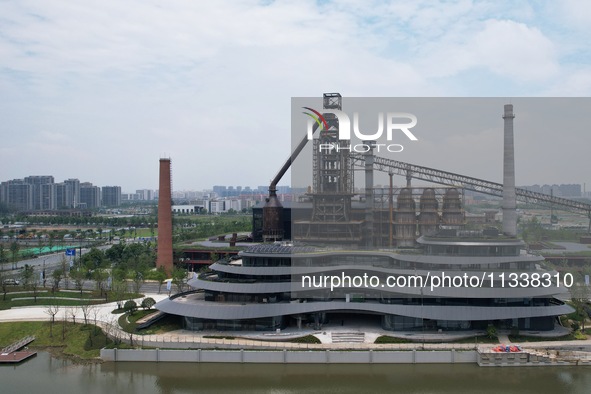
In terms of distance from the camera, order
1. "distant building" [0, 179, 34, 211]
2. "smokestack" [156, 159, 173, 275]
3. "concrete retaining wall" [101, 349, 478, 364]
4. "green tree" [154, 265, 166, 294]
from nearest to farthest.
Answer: "concrete retaining wall" [101, 349, 478, 364], "green tree" [154, 265, 166, 294], "smokestack" [156, 159, 173, 275], "distant building" [0, 179, 34, 211]

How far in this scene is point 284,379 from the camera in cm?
2711

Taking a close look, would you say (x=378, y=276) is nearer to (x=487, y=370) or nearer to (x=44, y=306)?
(x=487, y=370)

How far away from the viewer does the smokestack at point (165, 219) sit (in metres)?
53.3

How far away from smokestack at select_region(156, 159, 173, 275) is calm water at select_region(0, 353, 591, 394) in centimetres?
2448

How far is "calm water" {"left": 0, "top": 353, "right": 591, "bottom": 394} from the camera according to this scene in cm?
2573

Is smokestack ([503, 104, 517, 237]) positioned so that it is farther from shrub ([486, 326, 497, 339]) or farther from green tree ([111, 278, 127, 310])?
green tree ([111, 278, 127, 310])

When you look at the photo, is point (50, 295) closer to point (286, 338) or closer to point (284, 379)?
point (286, 338)

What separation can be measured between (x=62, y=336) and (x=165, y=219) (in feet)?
68.9

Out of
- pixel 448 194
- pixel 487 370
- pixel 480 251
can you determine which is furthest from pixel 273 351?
pixel 448 194

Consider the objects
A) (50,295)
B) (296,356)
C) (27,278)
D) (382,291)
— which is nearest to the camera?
(296,356)

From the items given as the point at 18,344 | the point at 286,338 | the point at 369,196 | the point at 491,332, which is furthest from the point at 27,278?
the point at 491,332

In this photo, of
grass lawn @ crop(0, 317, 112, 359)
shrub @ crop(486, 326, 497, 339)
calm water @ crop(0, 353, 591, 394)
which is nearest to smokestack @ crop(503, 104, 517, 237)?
shrub @ crop(486, 326, 497, 339)

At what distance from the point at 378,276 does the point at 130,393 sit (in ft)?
59.8

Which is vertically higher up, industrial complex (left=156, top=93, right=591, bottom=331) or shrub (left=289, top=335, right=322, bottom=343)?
industrial complex (left=156, top=93, right=591, bottom=331)
